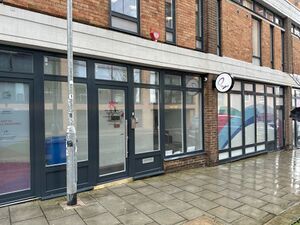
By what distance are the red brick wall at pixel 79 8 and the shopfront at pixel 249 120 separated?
4.79 meters

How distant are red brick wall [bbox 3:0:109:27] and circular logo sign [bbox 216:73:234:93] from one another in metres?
3.83

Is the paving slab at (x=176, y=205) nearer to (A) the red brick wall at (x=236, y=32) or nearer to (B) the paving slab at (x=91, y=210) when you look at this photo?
(B) the paving slab at (x=91, y=210)

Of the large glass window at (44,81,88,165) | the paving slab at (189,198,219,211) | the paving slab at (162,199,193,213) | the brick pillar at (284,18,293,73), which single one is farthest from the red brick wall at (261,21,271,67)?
the large glass window at (44,81,88,165)

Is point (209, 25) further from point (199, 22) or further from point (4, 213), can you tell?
point (4, 213)

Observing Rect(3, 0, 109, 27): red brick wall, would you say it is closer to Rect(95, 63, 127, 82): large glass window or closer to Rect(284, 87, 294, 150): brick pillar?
Rect(95, 63, 127, 82): large glass window

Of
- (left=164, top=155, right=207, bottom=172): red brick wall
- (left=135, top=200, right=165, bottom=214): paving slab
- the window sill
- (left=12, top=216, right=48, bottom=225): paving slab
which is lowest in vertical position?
(left=135, top=200, right=165, bottom=214): paving slab

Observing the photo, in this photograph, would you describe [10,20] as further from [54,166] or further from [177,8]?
[177,8]

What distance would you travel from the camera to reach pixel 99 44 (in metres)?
5.68

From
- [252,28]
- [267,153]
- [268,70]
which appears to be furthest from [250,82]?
[267,153]

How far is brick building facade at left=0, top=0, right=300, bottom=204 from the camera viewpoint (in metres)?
4.94

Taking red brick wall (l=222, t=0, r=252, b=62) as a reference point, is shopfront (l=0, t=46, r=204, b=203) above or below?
below

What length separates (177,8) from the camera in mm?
7469

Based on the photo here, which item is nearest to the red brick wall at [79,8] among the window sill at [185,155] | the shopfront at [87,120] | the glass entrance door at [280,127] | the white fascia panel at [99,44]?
the white fascia panel at [99,44]

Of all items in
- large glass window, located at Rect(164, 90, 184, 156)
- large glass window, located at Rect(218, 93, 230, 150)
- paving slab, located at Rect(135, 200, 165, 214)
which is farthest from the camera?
large glass window, located at Rect(218, 93, 230, 150)
